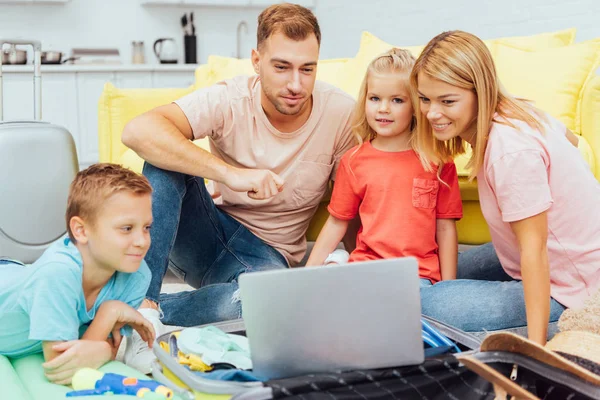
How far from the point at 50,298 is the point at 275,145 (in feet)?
2.80

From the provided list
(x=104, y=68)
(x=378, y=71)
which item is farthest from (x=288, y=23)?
(x=104, y=68)

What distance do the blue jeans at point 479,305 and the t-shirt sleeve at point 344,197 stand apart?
1.11 ft

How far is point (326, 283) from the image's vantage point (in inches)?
42.8

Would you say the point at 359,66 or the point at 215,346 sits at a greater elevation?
the point at 359,66

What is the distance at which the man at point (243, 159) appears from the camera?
6.36ft

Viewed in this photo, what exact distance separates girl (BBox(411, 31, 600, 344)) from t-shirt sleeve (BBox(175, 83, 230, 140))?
0.60 m

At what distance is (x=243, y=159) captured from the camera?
6.95 ft

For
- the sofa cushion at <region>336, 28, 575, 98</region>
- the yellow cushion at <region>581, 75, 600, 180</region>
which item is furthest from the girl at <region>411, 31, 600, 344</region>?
the sofa cushion at <region>336, 28, 575, 98</region>

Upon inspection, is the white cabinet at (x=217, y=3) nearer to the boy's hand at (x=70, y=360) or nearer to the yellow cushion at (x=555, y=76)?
the yellow cushion at (x=555, y=76)

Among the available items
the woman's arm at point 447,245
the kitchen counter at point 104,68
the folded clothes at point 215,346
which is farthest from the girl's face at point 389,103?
the kitchen counter at point 104,68

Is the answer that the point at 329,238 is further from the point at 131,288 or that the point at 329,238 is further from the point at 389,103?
the point at 131,288

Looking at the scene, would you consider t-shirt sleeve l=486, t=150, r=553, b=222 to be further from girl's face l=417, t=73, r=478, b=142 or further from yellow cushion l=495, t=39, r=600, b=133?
yellow cushion l=495, t=39, r=600, b=133

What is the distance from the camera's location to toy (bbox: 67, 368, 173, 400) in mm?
1196

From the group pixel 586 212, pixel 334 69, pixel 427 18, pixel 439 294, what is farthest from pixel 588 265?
pixel 427 18
